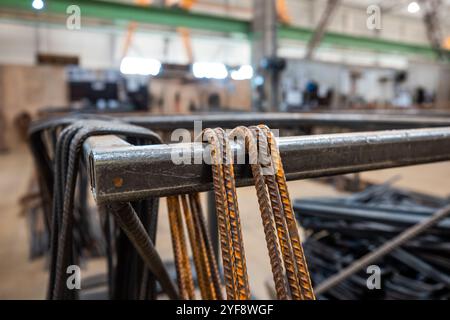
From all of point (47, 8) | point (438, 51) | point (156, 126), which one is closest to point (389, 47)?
point (438, 51)

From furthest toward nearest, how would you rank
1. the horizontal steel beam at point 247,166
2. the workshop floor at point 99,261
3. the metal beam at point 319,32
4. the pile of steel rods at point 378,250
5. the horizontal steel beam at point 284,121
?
the metal beam at point 319,32 < the workshop floor at point 99,261 < the pile of steel rods at point 378,250 < the horizontal steel beam at point 284,121 < the horizontal steel beam at point 247,166

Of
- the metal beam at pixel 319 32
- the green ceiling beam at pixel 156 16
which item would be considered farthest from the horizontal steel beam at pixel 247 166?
the metal beam at pixel 319 32

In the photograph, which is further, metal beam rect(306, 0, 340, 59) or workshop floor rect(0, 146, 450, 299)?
metal beam rect(306, 0, 340, 59)

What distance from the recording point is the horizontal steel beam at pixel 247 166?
1.69 ft

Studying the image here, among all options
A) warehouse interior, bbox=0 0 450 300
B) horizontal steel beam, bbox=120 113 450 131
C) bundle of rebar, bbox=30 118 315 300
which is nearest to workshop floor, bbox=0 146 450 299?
warehouse interior, bbox=0 0 450 300

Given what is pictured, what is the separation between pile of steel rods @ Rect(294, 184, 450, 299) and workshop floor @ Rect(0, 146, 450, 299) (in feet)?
1.32

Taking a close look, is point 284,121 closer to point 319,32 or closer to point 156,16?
point 156,16

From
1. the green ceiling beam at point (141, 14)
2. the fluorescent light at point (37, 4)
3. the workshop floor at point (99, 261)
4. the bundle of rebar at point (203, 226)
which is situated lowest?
the workshop floor at point (99, 261)

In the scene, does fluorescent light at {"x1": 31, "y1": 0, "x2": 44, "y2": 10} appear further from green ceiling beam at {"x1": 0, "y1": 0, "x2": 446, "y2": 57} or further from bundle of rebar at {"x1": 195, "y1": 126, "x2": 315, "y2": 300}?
Result: bundle of rebar at {"x1": 195, "y1": 126, "x2": 315, "y2": 300}

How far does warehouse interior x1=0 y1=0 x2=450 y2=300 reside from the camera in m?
0.56

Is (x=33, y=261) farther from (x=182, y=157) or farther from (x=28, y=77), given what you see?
(x=28, y=77)

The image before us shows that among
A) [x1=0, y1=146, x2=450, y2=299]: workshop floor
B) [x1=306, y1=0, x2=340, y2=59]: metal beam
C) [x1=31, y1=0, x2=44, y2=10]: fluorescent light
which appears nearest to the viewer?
[x1=0, y1=146, x2=450, y2=299]: workshop floor

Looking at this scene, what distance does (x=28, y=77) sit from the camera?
7.87 metres

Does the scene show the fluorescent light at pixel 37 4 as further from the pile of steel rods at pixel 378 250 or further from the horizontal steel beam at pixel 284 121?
the pile of steel rods at pixel 378 250
